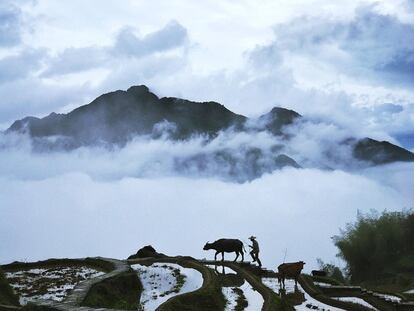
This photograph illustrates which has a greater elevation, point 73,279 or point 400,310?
point 73,279

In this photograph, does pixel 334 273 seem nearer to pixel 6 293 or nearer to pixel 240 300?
pixel 240 300

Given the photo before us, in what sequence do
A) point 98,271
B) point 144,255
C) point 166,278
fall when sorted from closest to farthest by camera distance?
point 166,278 < point 98,271 < point 144,255

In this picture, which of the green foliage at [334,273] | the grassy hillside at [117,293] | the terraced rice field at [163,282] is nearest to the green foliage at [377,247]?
the green foliage at [334,273]

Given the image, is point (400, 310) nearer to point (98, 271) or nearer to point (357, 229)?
point (98, 271)

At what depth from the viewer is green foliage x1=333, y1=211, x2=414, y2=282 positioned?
7725 cm

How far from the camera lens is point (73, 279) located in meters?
36.4

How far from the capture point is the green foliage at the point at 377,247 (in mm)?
77250

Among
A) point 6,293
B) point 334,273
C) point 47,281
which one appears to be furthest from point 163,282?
point 334,273

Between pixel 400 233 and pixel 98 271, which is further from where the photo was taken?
pixel 400 233

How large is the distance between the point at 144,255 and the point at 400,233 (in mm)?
44732

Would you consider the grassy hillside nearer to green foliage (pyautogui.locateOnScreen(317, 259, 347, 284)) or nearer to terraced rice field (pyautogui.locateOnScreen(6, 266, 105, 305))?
terraced rice field (pyautogui.locateOnScreen(6, 266, 105, 305))

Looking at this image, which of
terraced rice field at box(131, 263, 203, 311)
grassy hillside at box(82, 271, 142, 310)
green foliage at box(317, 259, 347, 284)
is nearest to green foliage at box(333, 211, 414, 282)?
green foliage at box(317, 259, 347, 284)

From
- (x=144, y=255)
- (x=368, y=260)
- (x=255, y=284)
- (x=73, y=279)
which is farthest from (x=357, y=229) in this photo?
(x=73, y=279)

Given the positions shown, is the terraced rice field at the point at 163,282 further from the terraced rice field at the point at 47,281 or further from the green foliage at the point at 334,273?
the green foliage at the point at 334,273
